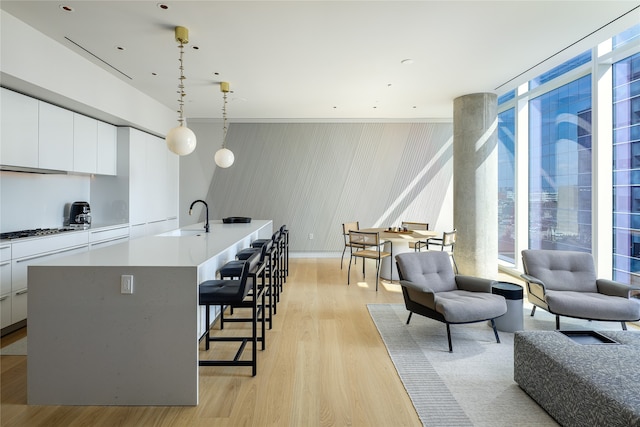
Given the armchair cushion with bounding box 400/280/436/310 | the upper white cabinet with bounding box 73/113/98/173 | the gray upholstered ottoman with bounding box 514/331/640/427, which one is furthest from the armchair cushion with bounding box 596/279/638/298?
the upper white cabinet with bounding box 73/113/98/173

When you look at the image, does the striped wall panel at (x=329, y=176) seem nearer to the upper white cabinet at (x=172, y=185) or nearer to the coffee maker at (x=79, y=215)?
the upper white cabinet at (x=172, y=185)

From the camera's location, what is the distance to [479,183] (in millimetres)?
5195

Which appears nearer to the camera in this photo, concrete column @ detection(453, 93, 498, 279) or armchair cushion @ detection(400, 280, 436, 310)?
armchair cushion @ detection(400, 280, 436, 310)

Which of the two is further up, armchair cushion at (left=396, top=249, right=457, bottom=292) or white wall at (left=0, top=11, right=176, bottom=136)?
white wall at (left=0, top=11, right=176, bottom=136)

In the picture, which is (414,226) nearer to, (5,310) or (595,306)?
(595,306)

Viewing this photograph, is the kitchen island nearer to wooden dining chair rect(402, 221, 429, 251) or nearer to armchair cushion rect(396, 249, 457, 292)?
armchair cushion rect(396, 249, 457, 292)

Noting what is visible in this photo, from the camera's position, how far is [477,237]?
5234 mm

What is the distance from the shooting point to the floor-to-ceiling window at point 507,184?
18.9ft

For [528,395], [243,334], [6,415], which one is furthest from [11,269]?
[528,395]

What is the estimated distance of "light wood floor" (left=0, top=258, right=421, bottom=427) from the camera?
6.36ft

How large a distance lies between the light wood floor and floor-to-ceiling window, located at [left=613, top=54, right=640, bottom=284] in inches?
117

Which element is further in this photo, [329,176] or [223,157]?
[329,176]

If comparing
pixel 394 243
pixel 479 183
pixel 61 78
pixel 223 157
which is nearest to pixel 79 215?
pixel 61 78

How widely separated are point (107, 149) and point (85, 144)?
0.51 meters
